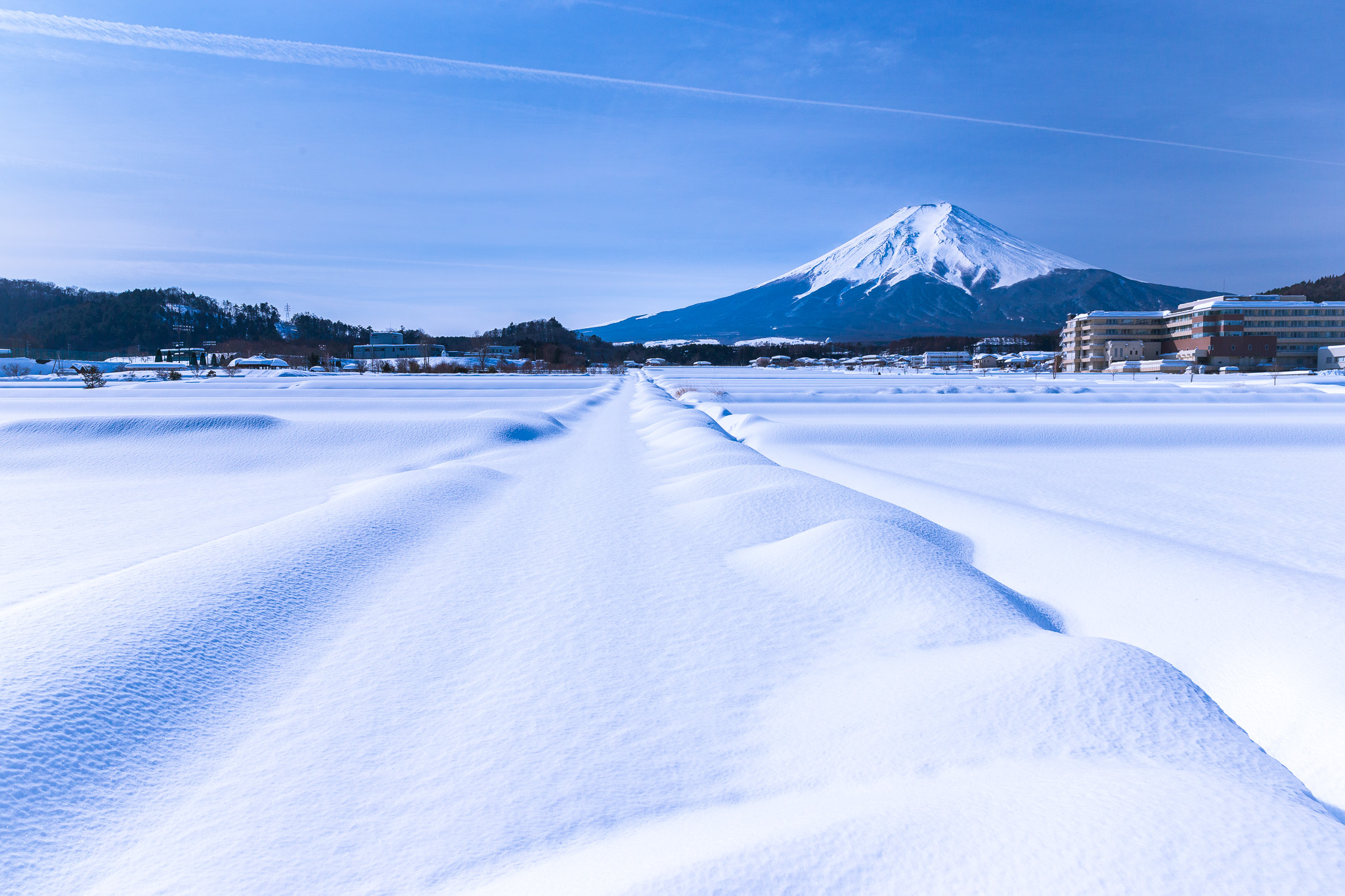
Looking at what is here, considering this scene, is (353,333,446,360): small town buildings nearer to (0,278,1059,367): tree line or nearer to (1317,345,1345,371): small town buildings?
(0,278,1059,367): tree line

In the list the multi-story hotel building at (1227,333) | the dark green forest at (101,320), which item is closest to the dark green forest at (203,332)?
the dark green forest at (101,320)

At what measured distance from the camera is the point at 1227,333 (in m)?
76.2

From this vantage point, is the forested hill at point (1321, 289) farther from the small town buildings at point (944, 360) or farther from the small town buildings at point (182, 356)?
the small town buildings at point (182, 356)

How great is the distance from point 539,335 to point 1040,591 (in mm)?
128053

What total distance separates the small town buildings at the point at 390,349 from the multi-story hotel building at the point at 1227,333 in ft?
264

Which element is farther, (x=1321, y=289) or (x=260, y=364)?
(x=1321, y=289)

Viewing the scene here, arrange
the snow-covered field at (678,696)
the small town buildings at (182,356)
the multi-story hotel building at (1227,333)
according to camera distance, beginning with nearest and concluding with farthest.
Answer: the snow-covered field at (678,696) → the multi-story hotel building at (1227,333) → the small town buildings at (182,356)

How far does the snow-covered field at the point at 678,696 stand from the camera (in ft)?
7.18

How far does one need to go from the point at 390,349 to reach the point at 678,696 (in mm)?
108887

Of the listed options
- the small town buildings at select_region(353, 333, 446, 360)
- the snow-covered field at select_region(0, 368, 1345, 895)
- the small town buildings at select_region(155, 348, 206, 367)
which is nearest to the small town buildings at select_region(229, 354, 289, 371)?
the small town buildings at select_region(155, 348, 206, 367)

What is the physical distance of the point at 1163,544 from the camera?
565 cm

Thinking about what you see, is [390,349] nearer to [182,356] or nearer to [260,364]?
[182,356]

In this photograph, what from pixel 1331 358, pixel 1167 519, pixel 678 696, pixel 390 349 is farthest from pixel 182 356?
pixel 1331 358

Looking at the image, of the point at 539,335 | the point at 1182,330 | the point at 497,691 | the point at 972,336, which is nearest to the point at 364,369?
the point at 539,335
